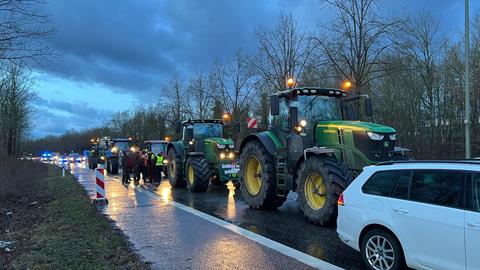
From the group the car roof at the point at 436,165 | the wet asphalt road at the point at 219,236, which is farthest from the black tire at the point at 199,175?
the car roof at the point at 436,165

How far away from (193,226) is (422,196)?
222 inches

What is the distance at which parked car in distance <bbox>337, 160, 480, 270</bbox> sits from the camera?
4.94 metres

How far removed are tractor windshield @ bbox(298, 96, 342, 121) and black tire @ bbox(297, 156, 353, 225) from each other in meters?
1.67

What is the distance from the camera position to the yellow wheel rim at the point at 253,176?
41.1ft

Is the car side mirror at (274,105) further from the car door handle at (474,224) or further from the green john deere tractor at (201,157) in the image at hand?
the car door handle at (474,224)

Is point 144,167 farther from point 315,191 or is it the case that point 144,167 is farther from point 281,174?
point 315,191

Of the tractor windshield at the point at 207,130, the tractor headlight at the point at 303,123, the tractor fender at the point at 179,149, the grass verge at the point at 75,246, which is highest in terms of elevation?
the tractor windshield at the point at 207,130

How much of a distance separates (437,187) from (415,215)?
1.37ft

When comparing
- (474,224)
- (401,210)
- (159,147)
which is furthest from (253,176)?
(159,147)

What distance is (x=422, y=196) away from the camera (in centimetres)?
552

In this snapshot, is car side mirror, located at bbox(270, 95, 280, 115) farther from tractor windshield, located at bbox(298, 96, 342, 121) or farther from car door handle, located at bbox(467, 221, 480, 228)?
car door handle, located at bbox(467, 221, 480, 228)

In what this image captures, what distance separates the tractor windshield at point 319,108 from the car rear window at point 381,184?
496cm

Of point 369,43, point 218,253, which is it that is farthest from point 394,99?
point 218,253

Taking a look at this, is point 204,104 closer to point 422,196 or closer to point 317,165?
point 317,165
